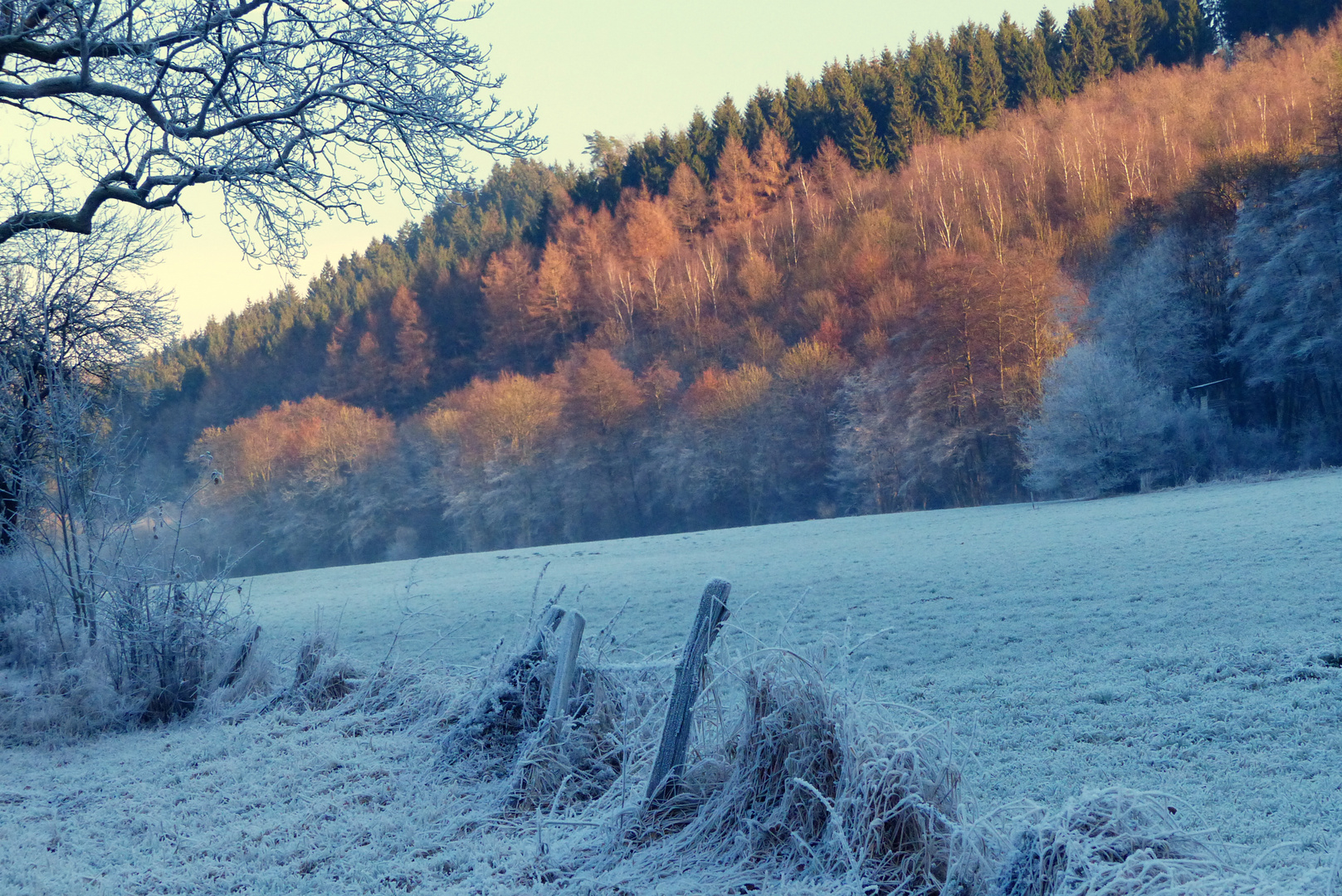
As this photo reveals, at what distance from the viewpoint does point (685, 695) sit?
12.8ft

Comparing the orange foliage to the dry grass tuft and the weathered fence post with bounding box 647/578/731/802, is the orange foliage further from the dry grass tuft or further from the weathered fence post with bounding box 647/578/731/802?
the dry grass tuft

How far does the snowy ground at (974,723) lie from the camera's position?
4.09 m

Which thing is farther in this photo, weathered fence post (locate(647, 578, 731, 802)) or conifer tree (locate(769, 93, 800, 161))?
conifer tree (locate(769, 93, 800, 161))

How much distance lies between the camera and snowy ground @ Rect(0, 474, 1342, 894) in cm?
409

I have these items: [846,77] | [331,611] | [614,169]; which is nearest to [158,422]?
[614,169]

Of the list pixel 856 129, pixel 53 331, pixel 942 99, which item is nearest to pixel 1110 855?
pixel 53 331

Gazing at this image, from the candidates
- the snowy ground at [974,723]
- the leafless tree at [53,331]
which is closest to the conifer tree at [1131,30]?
the snowy ground at [974,723]

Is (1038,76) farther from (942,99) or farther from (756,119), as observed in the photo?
(756,119)

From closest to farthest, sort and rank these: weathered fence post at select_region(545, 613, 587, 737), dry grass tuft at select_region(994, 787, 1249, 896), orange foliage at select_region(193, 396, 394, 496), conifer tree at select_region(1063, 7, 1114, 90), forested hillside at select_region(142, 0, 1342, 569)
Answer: dry grass tuft at select_region(994, 787, 1249, 896), weathered fence post at select_region(545, 613, 587, 737), forested hillside at select_region(142, 0, 1342, 569), orange foliage at select_region(193, 396, 394, 496), conifer tree at select_region(1063, 7, 1114, 90)

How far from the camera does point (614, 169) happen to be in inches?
2953

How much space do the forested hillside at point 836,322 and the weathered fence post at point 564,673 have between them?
29.1 meters

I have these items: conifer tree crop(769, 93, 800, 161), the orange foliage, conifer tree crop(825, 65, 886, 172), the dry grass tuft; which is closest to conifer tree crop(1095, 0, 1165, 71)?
conifer tree crop(825, 65, 886, 172)

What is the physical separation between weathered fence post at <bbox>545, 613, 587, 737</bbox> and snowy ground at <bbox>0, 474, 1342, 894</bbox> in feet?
2.24

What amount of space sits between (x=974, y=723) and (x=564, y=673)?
11.4 feet
